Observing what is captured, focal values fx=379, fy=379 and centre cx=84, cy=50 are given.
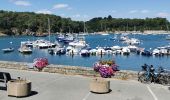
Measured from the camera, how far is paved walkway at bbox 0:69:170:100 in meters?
19.1

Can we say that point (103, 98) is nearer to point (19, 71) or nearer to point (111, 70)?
point (111, 70)

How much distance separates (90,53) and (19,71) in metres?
75.7

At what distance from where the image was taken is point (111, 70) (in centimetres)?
2512

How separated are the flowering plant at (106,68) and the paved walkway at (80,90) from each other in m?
0.85

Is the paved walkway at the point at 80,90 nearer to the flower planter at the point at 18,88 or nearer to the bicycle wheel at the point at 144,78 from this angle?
the flower planter at the point at 18,88

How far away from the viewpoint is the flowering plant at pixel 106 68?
2512cm

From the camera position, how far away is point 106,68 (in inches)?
999

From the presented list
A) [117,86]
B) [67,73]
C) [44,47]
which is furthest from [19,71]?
[44,47]

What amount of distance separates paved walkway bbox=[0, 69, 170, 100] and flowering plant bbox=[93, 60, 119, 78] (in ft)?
2.78

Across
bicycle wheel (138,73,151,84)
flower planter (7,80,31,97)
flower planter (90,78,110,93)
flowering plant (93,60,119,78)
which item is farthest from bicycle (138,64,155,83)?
flower planter (7,80,31,97)

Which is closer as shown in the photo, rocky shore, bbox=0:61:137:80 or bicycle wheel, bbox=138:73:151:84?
bicycle wheel, bbox=138:73:151:84

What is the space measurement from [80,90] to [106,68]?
4.94 metres

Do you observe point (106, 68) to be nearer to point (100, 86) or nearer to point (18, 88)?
point (100, 86)

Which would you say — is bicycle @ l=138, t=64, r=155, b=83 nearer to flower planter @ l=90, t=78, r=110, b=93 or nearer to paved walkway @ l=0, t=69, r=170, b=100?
paved walkway @ l=0, t=69, r=170, b=100
